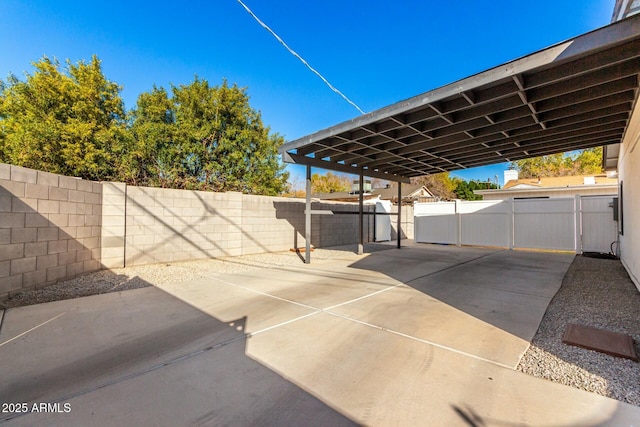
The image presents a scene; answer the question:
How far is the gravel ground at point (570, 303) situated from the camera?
2312 mm

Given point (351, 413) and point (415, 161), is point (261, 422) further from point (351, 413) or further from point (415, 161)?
point (415, 161)

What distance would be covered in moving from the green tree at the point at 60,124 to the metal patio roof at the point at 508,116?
9.31 meters

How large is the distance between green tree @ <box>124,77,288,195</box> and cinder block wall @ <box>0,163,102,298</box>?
743 centimetres

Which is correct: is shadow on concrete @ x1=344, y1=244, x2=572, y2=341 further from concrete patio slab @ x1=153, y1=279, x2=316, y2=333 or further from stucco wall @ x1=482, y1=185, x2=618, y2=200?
stucco wall @ x1=482, y1=185, x2=618, y2=200

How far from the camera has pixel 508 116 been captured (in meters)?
5.72

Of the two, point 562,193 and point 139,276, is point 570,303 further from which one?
point 562,193

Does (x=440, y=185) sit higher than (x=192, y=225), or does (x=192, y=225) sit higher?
(x=440, y=185)

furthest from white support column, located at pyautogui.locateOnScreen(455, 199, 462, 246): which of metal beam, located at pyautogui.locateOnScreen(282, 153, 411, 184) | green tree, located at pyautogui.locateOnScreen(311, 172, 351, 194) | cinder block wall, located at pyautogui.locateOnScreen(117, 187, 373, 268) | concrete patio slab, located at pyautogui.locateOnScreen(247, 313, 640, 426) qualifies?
green tree, located at pyautogui.locateOnScreen(311, 172, 351, 194)

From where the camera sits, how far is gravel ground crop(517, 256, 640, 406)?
7.30 feet

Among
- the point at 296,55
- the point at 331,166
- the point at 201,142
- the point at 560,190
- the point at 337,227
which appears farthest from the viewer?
the point at 560,190

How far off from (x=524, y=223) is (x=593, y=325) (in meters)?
8.55

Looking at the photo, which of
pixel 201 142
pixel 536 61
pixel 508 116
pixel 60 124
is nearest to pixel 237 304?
pixel 536 61

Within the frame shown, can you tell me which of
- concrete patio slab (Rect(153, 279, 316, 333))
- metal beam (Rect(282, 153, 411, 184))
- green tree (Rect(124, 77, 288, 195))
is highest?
green tree (Rect(124, 77, 288, 195))

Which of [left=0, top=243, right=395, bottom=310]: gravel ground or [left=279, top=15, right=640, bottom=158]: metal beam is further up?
[left=279, top=15, right=640, bottom=158]: metal beam
